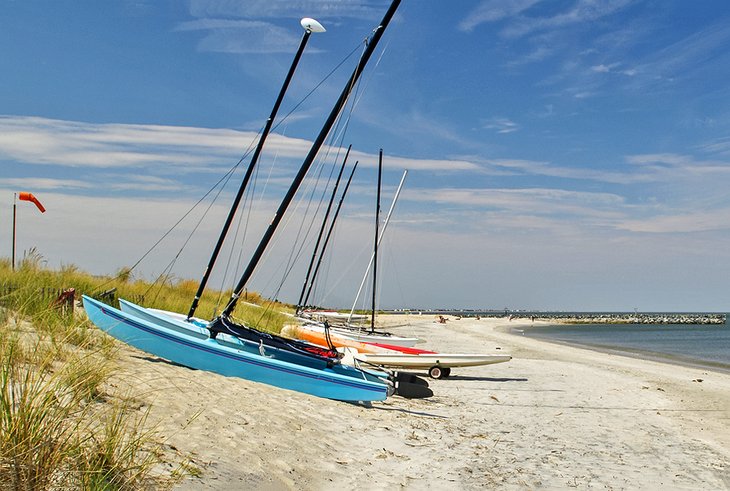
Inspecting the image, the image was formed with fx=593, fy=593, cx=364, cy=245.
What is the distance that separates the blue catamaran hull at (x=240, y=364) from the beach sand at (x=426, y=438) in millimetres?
288

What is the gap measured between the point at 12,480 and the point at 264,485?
2190 millimetres

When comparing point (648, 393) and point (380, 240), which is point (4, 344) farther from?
point (380, 240)

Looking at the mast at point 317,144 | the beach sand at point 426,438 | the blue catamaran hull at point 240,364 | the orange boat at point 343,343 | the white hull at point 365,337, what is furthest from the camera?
the white hull at point 365,337

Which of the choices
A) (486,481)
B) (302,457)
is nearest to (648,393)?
(486,481)

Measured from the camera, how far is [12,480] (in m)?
3.71

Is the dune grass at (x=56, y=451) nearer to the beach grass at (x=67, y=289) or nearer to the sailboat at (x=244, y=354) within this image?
the beach grass at (x=67, y=289)

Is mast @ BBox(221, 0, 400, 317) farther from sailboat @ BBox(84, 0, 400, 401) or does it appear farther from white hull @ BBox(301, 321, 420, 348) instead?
white hull @ BBox(301, 321, 420, 348)

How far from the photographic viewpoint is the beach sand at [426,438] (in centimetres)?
599

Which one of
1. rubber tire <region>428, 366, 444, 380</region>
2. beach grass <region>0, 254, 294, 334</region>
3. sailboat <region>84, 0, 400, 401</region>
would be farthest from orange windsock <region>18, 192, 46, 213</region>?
rubber tire <region>428, 366, 444, 380</region>

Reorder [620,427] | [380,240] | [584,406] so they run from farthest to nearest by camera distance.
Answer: [380,240]
[584,406]
[620,427]

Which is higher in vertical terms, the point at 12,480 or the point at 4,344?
the point at 4,344

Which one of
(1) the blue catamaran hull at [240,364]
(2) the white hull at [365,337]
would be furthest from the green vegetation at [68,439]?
(2) the white hull at [365,337]

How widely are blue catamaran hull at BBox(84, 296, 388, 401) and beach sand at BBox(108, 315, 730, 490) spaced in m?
0.29

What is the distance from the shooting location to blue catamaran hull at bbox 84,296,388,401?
396 inches
